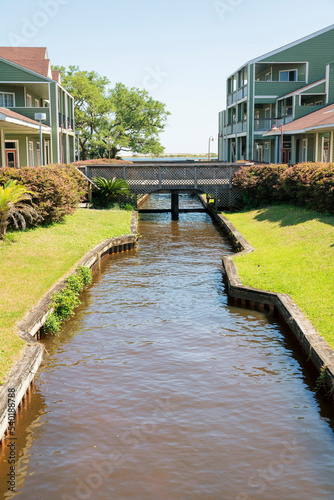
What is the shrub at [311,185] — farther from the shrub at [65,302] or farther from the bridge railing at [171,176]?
the shrub at [65,302]

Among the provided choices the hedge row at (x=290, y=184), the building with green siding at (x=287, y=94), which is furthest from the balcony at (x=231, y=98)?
the hedge row at (x=290, y=184)

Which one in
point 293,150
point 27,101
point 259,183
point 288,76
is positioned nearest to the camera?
point 259,183

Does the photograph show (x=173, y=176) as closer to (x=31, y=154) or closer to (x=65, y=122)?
(x=31, y=154)

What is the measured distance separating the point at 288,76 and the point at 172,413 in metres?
40.0

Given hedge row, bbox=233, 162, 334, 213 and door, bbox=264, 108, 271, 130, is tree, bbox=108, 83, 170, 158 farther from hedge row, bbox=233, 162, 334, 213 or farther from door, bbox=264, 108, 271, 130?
hedge row, bbox=233, 162, 334, 213

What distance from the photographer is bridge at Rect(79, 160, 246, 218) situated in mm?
28750

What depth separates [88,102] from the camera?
55875 mm

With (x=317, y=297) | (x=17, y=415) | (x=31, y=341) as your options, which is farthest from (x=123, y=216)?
(x=17, y=415)

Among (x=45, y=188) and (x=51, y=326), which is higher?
(x=45, y=188)

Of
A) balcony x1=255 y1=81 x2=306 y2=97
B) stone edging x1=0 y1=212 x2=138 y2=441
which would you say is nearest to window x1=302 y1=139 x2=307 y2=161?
balcony x1=255 y1=81 x2=306 y2=97

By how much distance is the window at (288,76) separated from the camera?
42959 mm

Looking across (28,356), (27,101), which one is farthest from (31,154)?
(28,356)

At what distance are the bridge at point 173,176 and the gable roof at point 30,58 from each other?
10930 millimetres

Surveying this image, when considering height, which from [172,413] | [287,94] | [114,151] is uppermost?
[287,94]
